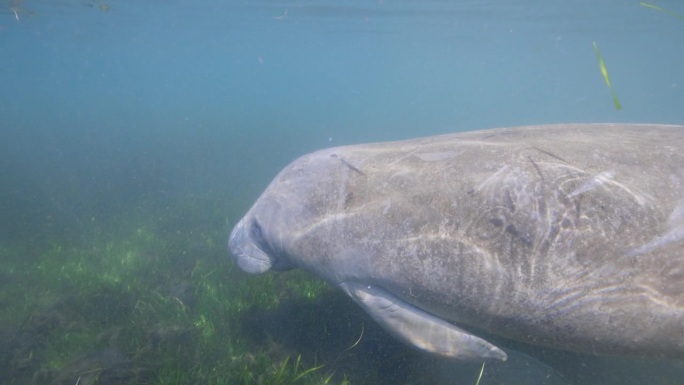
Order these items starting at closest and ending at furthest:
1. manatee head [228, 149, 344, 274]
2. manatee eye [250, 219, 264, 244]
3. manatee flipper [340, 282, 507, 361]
Answer: manatee flipper [340, 282, 507, 361], manatee head [228, 149, 344, 274], manatee eye [250, 219, 264, 244]

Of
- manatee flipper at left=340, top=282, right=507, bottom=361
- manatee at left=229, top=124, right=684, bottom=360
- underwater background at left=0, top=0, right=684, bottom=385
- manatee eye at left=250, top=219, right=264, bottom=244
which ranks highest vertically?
manatee at left=229, top=124, right=684, bottom=360

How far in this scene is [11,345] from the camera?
557cm

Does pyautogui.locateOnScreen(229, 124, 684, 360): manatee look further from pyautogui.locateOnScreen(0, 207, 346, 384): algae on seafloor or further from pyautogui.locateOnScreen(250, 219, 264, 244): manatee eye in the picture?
pyautogui.locateOnScreen(0, 207, 346, 384): algae on seafloor

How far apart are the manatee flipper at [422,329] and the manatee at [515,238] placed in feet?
0.03

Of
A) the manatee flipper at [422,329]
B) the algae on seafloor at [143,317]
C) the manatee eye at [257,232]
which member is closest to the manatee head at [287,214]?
the manatee eye at [257,232]

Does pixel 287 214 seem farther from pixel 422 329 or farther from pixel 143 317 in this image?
pixel 143 317

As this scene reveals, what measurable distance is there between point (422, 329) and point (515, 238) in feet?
3.33

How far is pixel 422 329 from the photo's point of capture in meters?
3.16

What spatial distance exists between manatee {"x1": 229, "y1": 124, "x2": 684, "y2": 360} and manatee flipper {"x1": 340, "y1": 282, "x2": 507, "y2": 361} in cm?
1

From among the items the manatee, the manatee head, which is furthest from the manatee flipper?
the manatee head

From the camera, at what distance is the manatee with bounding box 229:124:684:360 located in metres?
2.61

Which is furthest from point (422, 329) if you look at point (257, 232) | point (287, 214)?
point (257, 232)

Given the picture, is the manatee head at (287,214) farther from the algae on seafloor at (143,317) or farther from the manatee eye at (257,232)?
the algae on seafloor at (143,317)

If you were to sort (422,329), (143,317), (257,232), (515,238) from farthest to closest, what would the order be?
1. (143,317)
2. (257,232)
3. (422,329)
4. (515,238)
